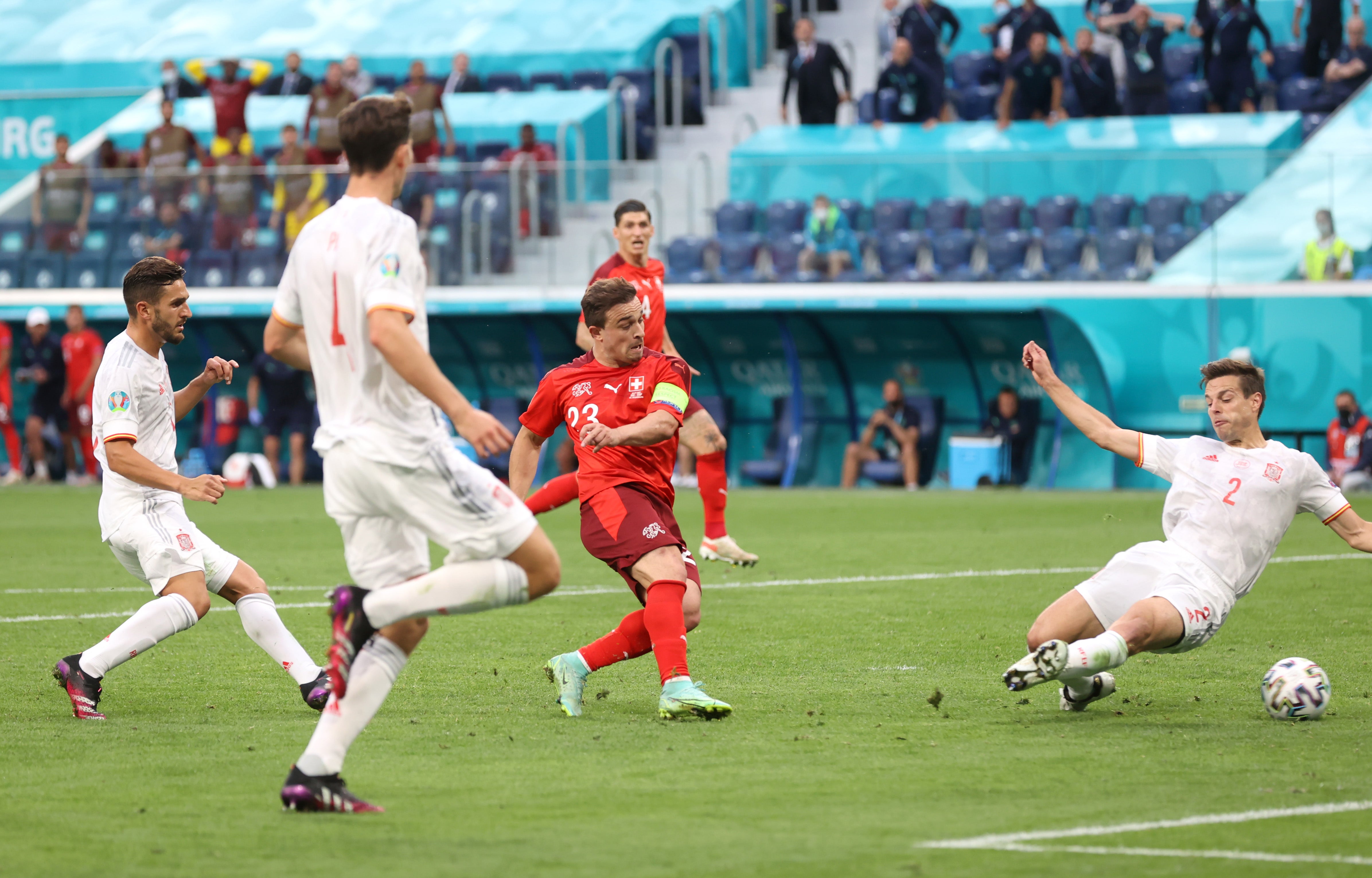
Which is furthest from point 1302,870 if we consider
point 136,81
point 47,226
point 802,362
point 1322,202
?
point 136,81

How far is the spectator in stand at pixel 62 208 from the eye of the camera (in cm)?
2359

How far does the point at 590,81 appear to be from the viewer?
27719 millimetres

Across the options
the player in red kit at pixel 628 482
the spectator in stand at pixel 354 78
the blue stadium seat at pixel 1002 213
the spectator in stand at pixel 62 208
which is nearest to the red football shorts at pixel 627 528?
the player in red kit at pixel 628 482

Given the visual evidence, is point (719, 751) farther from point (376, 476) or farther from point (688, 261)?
point (688, 261)

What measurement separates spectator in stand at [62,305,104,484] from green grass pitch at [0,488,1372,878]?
1238 centimetres

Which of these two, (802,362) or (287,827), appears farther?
(802,362)

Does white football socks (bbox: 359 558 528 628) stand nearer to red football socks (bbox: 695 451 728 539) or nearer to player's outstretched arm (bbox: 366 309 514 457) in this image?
player's outstretched arm (bbox: 366 309 514 457)

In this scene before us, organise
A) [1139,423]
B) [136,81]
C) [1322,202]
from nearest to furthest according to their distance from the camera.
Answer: [1322,202], [1139,423], [136,81]

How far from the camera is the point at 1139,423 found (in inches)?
810

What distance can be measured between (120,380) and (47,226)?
18192 mm

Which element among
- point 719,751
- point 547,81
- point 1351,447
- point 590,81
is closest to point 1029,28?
point 1351,447

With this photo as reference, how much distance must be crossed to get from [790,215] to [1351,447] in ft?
22.6

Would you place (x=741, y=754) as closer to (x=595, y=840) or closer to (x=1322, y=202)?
(x=595, y=840)

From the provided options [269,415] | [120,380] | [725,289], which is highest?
[120,380]
